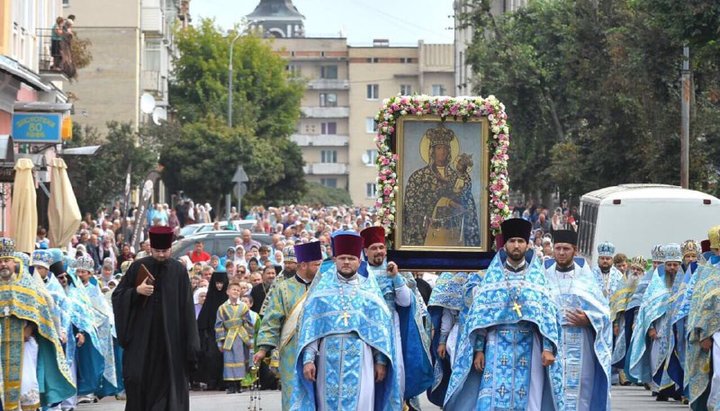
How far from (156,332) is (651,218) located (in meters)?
16.0

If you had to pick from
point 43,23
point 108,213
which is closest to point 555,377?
point 43,23

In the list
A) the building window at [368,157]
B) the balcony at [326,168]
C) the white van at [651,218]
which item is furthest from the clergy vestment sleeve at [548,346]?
the balcony at [326,168]

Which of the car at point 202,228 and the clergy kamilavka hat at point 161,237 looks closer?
the clergy kamilavka hat at point 161,237

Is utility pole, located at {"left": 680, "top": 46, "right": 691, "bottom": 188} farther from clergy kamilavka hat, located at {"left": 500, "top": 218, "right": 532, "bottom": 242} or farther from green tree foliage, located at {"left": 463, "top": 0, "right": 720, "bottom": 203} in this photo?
clergy kamilavka hat, located at {"left": 500, "top": 218, "right": 532, "bottom": 242}

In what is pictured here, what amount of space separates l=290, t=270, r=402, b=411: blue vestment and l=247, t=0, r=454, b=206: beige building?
121 metres

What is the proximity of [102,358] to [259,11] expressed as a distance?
164m

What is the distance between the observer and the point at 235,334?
23203 millimetres

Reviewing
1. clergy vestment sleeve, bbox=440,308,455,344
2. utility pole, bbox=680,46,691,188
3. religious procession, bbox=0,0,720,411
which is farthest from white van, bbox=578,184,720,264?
clergy vestment sleeve, bbox=440,308,455,344

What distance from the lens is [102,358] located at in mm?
20266

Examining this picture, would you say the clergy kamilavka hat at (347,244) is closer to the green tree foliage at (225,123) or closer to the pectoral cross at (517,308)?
the pectoral cross at (517,308)

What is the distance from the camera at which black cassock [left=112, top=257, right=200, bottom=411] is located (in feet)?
50.0

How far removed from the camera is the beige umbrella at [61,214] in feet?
86.2

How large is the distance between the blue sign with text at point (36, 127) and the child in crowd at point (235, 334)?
37.1 feet

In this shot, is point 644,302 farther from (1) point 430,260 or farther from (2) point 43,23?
(2) point 43,23
